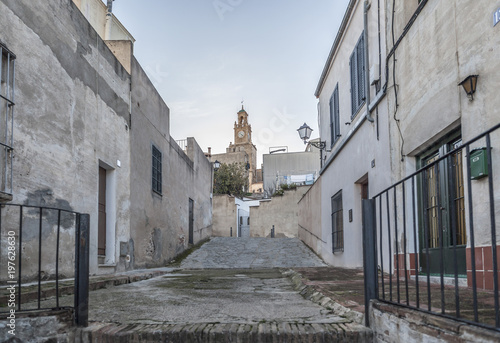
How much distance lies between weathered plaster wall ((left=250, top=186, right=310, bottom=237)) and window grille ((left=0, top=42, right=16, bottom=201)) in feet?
52.6

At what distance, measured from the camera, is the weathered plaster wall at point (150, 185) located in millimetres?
9680

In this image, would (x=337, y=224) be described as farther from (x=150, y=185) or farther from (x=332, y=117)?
(x=150, y=185)

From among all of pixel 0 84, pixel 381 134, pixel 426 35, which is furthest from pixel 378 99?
pixel 0 84

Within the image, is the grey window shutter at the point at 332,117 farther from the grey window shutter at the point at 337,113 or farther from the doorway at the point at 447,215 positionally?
the doorway at the point at 447,215

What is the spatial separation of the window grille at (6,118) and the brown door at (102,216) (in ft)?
10.2

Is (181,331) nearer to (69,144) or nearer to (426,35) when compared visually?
(426,35)

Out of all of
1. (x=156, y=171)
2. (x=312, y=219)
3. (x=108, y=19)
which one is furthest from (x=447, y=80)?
(x=108, y=19)

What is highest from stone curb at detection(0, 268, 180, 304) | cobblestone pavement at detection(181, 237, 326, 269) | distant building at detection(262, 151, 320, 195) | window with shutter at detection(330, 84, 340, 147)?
distant building at detection(262, 151, 320, 195)

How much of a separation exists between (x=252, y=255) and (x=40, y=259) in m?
10.4

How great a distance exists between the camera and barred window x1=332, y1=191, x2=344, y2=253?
9195 mm

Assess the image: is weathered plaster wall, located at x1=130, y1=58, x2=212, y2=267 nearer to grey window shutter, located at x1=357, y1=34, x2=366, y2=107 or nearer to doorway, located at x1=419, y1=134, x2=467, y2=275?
grey window shutter, located at x1=357, y1=34, x2=366, y2=107

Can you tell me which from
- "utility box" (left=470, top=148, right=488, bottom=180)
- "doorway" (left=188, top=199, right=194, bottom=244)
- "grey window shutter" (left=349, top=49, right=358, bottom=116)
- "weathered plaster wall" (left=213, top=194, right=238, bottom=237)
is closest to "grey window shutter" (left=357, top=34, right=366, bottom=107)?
"grey window shutter" (left=349, top=49, right=358, bottom=116)

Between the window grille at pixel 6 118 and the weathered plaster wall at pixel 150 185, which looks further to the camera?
the weathered plaster wall at pixel 150 185

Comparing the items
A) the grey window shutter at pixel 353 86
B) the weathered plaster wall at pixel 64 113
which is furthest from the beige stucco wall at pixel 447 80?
the weathered plaster wall at pixel 64 113
